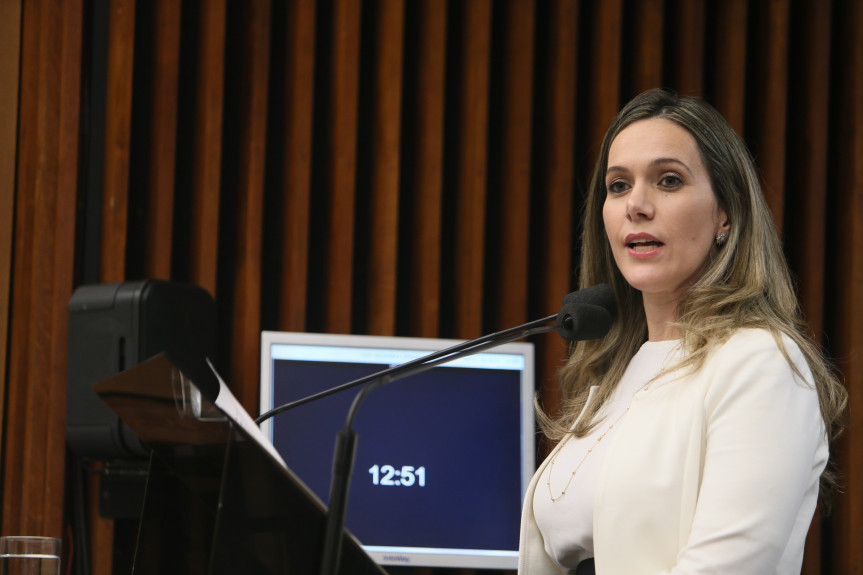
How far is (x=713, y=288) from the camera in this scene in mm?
1638

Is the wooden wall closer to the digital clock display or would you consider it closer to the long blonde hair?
the digital clock display

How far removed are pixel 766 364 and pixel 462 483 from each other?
4.68ft

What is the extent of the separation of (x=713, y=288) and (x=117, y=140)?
194 cm

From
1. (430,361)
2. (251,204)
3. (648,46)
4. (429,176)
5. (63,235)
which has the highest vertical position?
(648,46)

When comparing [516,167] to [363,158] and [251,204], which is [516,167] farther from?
[251,204]

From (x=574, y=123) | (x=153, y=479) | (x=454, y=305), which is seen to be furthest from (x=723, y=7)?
(x=153, y=479)

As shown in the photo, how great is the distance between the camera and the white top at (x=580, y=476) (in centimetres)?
165

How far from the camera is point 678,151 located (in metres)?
1.75

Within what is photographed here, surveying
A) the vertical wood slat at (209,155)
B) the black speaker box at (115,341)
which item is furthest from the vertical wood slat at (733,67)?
the black speaker box at (115,341)

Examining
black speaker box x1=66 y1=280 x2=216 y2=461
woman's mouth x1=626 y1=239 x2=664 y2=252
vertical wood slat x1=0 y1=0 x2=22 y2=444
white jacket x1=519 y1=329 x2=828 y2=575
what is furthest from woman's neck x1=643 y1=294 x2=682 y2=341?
vertical wood slat x1=0 y1=0 x2=22 y2=444

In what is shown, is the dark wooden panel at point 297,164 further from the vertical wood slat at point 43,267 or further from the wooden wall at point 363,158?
the vertical wood slat at point 43,267

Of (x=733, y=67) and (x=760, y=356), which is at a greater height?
(x=733, y=67)

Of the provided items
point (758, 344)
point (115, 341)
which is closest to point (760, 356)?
point (758, 344)

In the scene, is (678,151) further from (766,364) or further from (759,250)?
(766,364)
